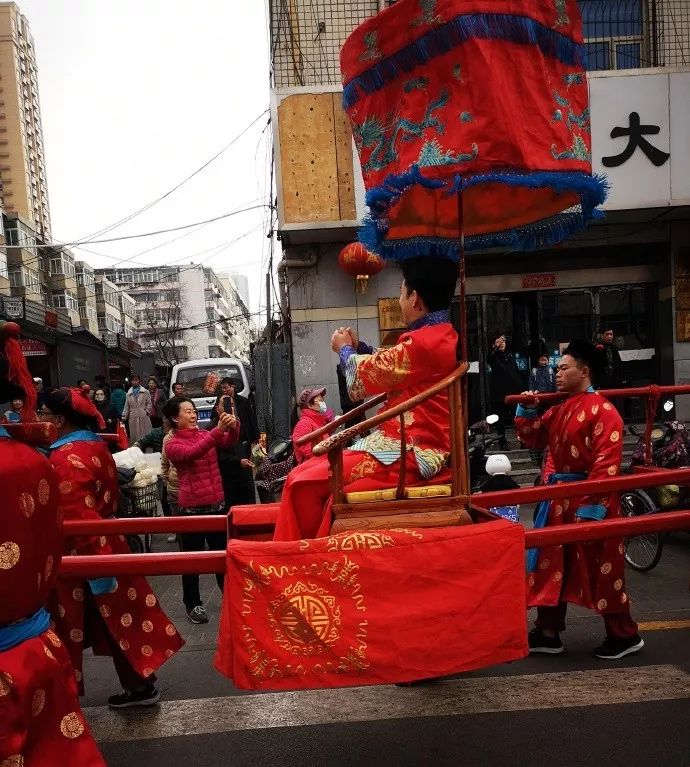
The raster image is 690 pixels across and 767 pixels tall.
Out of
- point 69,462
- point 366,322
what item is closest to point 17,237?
point 366,322

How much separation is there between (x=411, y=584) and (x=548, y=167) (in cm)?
165

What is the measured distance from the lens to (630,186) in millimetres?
9609

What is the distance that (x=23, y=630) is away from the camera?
170 centimetres

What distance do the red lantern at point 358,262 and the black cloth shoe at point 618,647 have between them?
7.06m

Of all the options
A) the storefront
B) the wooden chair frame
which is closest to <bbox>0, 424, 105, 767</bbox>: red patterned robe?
the wooden chair frame

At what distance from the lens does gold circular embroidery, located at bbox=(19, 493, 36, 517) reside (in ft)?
5.39

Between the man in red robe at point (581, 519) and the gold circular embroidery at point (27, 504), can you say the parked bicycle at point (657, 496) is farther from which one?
the gold circular embroidery at point (27, 504)

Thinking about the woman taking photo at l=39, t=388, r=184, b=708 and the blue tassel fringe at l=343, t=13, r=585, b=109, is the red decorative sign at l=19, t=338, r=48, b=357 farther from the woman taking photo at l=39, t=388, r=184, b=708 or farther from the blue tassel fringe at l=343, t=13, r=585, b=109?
the blue tassel fringe at l=343, t=13, r=585, b=109

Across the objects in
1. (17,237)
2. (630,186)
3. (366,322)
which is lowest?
(366,322)

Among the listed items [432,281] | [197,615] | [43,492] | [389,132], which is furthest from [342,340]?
[197,615]

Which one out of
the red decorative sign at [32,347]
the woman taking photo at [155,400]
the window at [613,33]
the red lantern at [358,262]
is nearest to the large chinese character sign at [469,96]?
the red lantern at [358,262]

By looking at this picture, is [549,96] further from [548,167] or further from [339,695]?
[339,695]

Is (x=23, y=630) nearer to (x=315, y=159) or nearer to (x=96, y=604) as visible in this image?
(x=96, y=604)

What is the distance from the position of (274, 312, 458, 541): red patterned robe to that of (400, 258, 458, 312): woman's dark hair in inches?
2.7
